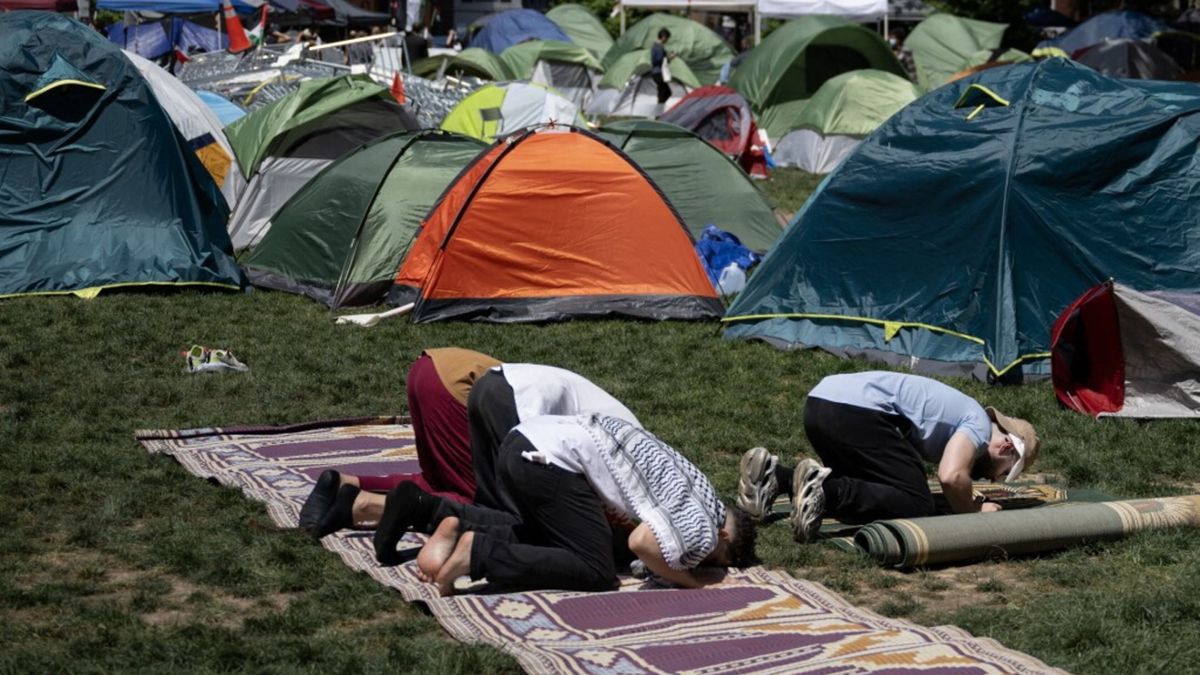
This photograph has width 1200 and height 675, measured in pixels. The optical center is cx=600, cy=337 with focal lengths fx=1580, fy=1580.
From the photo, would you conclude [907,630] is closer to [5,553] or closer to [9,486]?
[5,553]

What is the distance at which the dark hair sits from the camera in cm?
588

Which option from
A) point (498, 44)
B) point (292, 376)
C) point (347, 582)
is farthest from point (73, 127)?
point (498, 44)

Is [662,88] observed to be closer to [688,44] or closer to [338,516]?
[688,44]

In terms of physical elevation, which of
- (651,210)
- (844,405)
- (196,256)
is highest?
(844,405)

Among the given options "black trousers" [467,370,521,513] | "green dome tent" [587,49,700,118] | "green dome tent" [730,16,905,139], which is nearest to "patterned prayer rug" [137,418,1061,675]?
"black trousers" [467,370,521,513]

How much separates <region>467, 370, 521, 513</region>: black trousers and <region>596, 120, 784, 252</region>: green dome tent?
8248 mm

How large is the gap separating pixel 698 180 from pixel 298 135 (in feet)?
12.8

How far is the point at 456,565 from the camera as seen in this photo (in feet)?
17.8

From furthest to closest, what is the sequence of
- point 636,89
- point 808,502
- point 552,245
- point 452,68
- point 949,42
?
1. point 949,42
2. point 636,89
3. point 452,68
4. point 552,245
5. point 808,502

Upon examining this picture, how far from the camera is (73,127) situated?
41.5ft

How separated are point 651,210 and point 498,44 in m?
26.1

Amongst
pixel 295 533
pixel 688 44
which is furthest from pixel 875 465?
Result: pixel 688 44

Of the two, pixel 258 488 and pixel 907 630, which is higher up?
pixel 907 630

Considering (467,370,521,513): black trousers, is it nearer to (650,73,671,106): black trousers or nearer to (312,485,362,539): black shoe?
(312,485,362,539): black shoe
